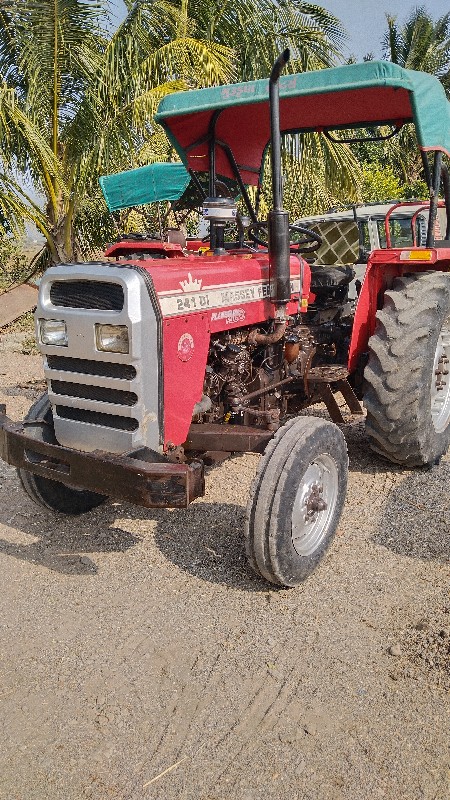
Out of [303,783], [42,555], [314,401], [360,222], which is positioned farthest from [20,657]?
[360,222]

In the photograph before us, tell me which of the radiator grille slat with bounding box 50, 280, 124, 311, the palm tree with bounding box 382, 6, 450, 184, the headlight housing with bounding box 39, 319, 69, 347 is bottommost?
the headlight housing with bounding box 39, 319, 69, 347

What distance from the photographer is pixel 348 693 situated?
2.78 m

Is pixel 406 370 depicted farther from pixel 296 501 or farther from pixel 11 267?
pixel 11 267

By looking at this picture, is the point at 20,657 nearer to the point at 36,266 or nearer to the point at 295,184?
the point at 295,184

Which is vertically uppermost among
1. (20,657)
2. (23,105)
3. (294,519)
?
(23,105)

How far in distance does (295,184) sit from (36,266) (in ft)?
14.9

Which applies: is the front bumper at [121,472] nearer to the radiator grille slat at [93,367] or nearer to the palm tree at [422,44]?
the radiator grille slat at [93,367]

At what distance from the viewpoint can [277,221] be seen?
3.72m

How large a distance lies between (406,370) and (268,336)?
944 mm

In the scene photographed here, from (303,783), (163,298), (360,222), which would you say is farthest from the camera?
(360,222)

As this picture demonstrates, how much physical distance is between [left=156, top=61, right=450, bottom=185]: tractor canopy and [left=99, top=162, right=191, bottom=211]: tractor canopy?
349cm

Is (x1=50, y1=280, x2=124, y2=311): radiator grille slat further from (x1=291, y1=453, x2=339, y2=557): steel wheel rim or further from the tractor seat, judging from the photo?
the tractor seat

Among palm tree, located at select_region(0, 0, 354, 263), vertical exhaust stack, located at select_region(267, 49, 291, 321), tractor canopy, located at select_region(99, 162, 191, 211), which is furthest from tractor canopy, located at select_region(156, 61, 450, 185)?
palm tree, located at select_region(0, 0, 354, 263)

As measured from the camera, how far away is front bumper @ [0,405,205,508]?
3.11m
